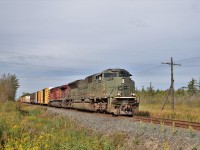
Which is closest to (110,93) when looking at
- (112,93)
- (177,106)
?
(112,93)

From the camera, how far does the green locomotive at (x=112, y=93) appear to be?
21203mm

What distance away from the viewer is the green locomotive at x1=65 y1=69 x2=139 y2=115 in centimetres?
2120

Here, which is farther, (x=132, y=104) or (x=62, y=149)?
(x=132, y=104)

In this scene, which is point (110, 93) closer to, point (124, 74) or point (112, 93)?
point (112, 93)

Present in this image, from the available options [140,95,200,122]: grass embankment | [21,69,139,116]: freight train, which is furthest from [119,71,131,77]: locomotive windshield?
[140,95,200,122]: grass embankment

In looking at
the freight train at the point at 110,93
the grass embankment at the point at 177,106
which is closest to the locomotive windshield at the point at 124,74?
the freight train at the point at 110,93

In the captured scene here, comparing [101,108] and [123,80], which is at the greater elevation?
[123,80]

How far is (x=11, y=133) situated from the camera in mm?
11250

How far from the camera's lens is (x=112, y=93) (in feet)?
72.3

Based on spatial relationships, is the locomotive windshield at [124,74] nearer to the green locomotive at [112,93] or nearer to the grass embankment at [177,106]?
the green locomotive at [112,93]

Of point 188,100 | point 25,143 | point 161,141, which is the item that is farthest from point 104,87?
point 188,100

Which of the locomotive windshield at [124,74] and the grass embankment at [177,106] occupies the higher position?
the locomotive windshield at [124,74]

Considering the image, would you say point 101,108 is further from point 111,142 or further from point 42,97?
point 42,97

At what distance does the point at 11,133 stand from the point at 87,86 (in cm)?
1709
